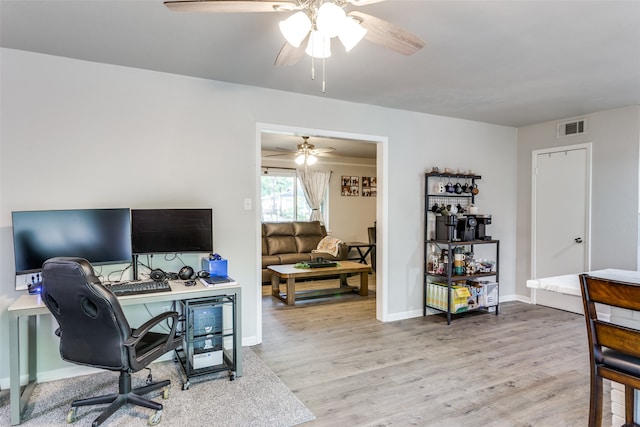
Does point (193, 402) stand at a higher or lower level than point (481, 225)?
lower

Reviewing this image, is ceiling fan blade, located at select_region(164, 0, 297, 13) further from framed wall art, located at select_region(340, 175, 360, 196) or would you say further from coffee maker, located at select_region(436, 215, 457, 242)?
framed wall art, located at select_region(340, 175, 360, 196)

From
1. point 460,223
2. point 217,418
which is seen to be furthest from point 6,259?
point 460,223

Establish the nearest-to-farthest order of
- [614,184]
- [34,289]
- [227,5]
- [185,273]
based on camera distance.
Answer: [227,5], [34,289], [185,273], [614,184]

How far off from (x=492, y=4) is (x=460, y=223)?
8.93 ft

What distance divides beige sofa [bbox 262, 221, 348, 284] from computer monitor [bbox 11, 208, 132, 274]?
11.1ft

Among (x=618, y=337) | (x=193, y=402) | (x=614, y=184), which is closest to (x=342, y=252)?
(x=614, y=184)

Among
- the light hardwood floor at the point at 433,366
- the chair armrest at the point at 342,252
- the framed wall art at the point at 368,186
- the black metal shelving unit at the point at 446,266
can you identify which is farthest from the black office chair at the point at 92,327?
the framed wall art at the point at 368,186

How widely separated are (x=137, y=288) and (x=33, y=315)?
659mm

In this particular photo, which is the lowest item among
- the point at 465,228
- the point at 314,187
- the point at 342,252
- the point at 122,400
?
the point at 122,400

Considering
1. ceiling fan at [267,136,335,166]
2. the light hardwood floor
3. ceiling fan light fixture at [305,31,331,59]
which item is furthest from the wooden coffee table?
ceiling fan light fixture at [305,31,331,59]

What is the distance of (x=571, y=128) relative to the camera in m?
4.59

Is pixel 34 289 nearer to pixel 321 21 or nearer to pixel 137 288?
pixel 137 288

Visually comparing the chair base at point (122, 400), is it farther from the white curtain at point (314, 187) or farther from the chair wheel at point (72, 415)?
the white curtain at point (314, 187)

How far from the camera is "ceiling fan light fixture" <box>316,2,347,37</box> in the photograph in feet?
4.89
